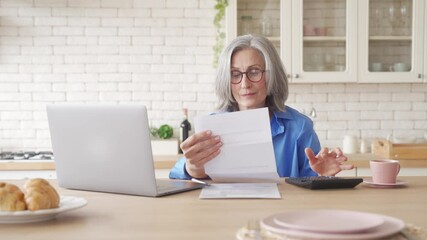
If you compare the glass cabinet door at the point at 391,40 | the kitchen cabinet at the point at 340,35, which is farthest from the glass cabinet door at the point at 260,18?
the glass cabinet door at the point at 391,40

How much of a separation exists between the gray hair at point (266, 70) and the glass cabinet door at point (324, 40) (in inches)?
48.3

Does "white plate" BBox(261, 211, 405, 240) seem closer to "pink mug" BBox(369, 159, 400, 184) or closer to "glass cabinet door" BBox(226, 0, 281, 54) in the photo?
"pink mug" BBox(369, 159, 400, 184)

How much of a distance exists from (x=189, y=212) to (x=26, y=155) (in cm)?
248

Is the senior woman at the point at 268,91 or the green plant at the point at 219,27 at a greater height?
the green plant at the point at 219,27

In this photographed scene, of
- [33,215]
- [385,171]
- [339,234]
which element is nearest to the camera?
[339,234]

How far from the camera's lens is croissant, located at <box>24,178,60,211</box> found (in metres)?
1.25

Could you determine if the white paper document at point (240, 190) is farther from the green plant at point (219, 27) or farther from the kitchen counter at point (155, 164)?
the green plant at point (219, 27)

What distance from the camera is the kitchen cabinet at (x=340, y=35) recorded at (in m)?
3.66

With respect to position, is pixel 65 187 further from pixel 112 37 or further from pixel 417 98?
pixel 417 98

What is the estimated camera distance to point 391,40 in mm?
3752

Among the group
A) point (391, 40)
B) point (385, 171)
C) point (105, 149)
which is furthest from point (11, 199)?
point (391, 40)

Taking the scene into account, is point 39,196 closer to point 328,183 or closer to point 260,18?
point 328,183

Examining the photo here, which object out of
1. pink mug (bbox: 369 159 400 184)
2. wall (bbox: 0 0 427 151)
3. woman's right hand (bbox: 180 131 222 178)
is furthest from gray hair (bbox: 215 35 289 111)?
wall (bbox: 0 0 427 151)

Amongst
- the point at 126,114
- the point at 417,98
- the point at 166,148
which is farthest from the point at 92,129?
the point at 417,98
